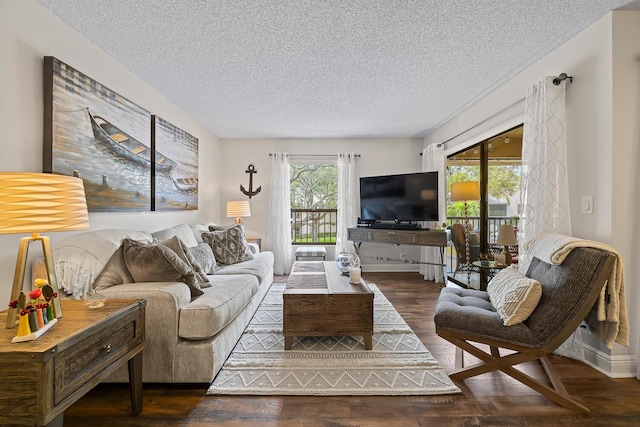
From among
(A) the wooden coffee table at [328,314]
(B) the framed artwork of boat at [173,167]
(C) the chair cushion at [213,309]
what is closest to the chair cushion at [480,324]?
(A) the wooden coffee table at [328,314]

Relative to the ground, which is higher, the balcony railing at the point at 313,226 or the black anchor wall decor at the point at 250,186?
the black anchor wall decor at the point at 250,186

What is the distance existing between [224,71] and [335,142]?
8.85ft

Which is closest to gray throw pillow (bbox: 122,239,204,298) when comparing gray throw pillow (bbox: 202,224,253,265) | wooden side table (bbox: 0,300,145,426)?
wooden side table (bbox: 0,300,145,426)

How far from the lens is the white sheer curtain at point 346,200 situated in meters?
4.93

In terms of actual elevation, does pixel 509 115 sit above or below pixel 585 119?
above

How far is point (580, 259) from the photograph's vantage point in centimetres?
159

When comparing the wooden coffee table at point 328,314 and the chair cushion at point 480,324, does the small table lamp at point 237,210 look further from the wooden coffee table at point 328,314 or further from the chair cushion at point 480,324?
the chair cushion at point 480,324

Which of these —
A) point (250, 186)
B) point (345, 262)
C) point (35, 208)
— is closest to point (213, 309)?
point (35, 208)

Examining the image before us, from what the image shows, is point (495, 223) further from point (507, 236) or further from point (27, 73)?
point (27, 73)

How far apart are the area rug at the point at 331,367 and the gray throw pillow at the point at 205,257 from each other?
0.74m

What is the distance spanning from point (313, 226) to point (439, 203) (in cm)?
222

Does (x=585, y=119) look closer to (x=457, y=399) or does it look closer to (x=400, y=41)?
(x=400, y=41)

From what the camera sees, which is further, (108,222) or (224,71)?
(224,71)

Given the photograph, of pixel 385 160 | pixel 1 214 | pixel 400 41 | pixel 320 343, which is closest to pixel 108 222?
pixel 1 214
